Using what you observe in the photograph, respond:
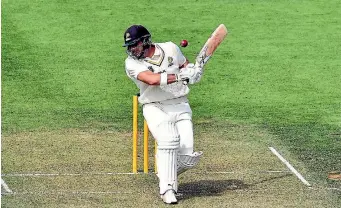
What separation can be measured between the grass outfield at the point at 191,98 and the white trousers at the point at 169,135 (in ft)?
1.47

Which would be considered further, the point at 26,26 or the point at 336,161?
the point at 26,26

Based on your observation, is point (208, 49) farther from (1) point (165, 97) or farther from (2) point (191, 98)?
(2) point (191, 98)

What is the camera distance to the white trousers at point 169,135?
54.4 feet

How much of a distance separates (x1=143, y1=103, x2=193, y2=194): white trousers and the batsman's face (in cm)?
73

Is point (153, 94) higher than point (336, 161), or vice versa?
point (153, 94)

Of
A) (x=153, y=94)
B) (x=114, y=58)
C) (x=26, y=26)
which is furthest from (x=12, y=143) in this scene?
(x=26, y=26)

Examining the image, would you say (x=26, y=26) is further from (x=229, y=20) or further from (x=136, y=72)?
(x=136, y=72)

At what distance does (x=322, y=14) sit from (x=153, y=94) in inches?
507

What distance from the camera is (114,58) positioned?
86.8ft

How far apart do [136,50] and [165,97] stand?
768 mm

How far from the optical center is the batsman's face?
16734 millimetres

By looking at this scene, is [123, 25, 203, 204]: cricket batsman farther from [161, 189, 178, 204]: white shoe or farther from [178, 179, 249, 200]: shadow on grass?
[178, 179, 249, 200]: shadow on grass

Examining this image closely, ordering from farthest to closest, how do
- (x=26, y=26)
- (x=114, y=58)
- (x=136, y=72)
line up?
(x=26, y=26) < (x=114, y=58) < (x=136, y=72)

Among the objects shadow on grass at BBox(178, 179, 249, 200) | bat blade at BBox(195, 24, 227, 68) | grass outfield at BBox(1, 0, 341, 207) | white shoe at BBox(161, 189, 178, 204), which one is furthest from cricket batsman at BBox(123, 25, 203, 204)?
grass outfield at BBox(1, 0, 341, 207)
